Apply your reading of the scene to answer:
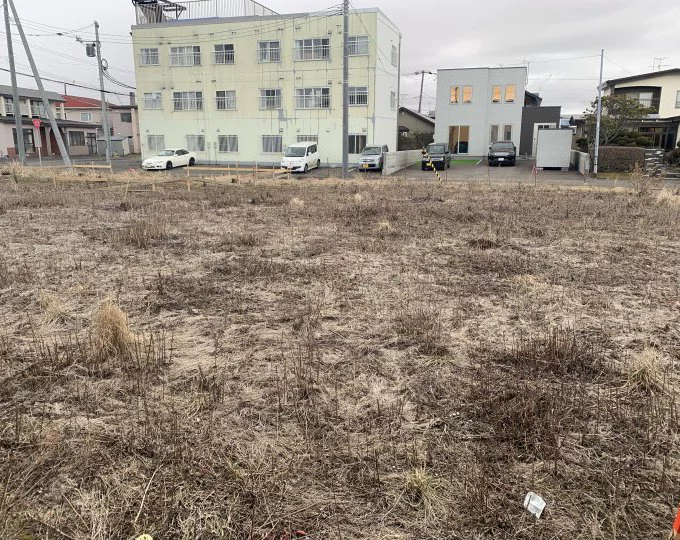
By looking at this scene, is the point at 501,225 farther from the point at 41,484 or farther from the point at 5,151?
the point at 5,151

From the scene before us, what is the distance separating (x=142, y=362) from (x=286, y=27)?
34607 millimetres

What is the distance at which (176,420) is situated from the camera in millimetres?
3506

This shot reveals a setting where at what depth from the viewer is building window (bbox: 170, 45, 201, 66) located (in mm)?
36625

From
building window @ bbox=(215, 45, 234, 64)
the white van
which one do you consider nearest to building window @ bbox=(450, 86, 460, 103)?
the white van

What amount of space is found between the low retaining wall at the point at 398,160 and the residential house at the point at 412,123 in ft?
32.7

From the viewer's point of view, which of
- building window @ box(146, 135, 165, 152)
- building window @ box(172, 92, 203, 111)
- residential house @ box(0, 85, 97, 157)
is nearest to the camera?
building window @ box(172, 92, 203, 111)

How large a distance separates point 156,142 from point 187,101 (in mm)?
3992

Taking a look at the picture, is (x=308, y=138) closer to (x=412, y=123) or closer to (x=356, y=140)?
(x=356, y=140)

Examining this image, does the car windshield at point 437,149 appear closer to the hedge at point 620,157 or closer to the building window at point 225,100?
the hedge at point 620,157

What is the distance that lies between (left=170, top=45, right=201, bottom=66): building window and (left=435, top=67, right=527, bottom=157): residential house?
17.6 m

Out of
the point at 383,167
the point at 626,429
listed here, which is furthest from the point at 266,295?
the point at 383,167

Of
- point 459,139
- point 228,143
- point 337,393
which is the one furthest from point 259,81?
point 337,393

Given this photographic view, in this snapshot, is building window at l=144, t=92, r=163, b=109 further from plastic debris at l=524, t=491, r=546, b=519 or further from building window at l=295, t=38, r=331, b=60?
plastic debris at l=524, t=491, r=546, b=519

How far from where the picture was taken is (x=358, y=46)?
33375 mm
